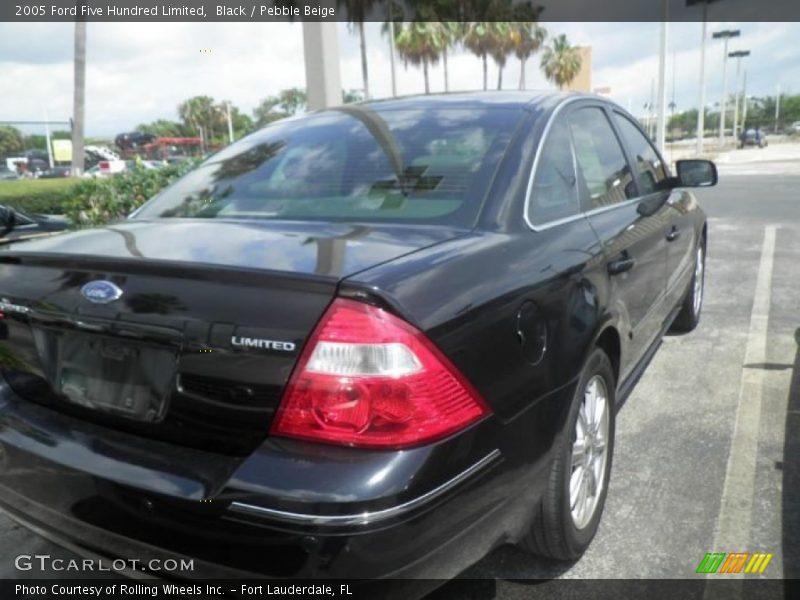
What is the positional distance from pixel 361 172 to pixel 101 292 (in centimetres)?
106

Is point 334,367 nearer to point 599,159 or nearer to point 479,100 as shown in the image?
point 479,100

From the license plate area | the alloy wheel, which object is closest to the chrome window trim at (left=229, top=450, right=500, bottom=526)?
the license plate area

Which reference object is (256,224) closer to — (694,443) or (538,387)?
(538,387)

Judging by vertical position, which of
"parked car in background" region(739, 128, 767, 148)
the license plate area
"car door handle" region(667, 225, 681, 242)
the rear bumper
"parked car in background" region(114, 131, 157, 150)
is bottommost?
"parked car in background" region(739, 128, 767, 148)

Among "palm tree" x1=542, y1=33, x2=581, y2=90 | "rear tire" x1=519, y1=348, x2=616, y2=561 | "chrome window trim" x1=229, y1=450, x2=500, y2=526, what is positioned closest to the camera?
"chrome window trim" x1=229, y1=450, x2=500, y2=526

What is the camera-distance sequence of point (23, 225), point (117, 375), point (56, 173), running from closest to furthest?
point (117, 375) < point (23, 225) < point (56, 173)

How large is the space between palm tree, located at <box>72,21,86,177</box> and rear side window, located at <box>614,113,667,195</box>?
60.4 ft

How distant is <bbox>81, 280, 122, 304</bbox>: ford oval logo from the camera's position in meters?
1.81

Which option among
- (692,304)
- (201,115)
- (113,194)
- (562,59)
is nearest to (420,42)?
(562,59)

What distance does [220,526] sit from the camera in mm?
1590

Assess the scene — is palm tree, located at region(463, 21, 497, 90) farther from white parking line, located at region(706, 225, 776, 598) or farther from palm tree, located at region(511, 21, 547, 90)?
white parking line, located at region(706, 225, 776, 598)

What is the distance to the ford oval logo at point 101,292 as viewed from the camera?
71.3 inches

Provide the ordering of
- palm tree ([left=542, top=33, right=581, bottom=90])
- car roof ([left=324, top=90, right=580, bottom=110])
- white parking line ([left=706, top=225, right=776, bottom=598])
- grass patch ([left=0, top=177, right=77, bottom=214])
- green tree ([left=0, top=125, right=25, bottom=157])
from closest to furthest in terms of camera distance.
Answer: white parking line ([left=706, top=225, right=776, bottom=598])
car roof ([left=324, top=90, right=580, bottom=110])
grass patch ([left=0, top=177, right=77, bottom=214])
palm tree ([left=542, top=33, right=581, bottom=90])
green tree ([left=0, top=125, right=25, bottom=157])

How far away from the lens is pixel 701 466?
122 inches
